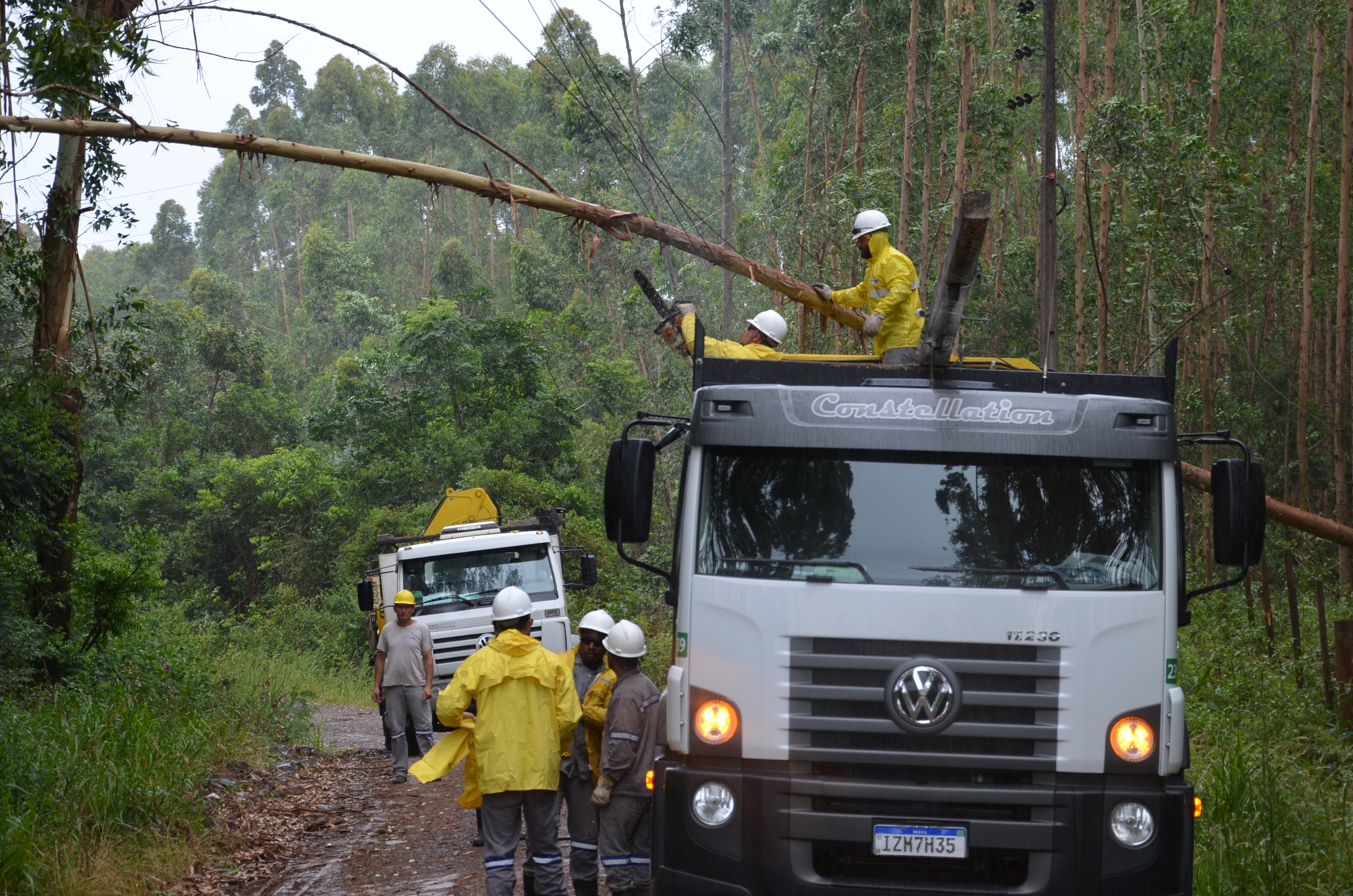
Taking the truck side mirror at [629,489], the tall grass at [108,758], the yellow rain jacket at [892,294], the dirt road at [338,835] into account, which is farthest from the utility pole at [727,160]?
the truck side mirror at [629,489]

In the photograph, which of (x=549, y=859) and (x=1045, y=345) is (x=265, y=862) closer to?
(x=549, y=859)

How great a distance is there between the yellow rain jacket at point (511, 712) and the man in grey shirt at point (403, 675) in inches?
202

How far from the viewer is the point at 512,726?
593 centimetres

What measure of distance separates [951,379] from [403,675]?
7107 millimetres

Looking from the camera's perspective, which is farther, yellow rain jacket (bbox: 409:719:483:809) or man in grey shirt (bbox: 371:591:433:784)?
man in grey shirt (bbox: 371:591:433:784)

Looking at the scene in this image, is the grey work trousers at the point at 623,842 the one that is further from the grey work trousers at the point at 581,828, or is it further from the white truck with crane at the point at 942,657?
the white truck with crane at the point at 942,657

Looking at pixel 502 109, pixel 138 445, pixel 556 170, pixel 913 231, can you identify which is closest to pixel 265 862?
pixel 913 231

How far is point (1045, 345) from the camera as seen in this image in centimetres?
930

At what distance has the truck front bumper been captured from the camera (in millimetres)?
Result: 4598

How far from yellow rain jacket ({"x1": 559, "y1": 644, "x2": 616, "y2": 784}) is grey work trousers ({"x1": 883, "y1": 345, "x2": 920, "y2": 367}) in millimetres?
2218

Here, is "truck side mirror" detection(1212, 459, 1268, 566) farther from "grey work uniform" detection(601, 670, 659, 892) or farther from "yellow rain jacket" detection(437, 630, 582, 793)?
"yellow rain jacket" detection(437, 630, 582, 793)

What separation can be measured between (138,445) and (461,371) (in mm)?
13417

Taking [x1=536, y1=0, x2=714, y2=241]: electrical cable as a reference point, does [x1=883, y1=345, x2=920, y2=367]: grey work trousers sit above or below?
below

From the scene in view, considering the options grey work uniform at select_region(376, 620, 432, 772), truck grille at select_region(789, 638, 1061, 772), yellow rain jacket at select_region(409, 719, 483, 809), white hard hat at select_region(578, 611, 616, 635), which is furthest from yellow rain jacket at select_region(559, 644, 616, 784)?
grey work uniform at select_region(376, 620, 432, 772)
